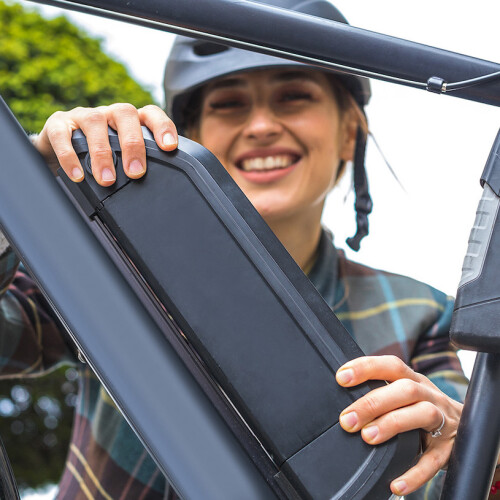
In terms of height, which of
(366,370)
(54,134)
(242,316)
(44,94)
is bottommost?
(366,370)

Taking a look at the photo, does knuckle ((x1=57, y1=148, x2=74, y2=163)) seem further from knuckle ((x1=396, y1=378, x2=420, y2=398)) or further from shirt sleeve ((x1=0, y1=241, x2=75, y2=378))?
shirt sleeve ((x1=0, y1=241, x2=75, y2=378))

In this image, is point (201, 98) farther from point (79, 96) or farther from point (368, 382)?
point (79, 96)

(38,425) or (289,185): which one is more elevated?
(38,425)

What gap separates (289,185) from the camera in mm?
1655

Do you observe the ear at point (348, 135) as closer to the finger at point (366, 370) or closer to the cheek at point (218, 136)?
the cheek at point (218, 136)

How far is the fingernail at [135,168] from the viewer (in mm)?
714

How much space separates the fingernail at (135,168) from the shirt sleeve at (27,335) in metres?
0.83

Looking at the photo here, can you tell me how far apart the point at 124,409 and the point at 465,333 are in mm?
326

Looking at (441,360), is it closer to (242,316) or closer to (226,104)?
(226,104)

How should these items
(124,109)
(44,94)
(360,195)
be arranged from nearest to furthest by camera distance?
(124,109), (360,195), (44,94)

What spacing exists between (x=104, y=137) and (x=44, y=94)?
5.46 metres

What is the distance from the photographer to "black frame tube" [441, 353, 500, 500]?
0.72 meters

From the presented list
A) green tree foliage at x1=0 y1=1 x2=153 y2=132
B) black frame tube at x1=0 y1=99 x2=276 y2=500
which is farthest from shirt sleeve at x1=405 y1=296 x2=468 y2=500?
green tree foliage at x1=0 y1=1 x2=153 y2=132

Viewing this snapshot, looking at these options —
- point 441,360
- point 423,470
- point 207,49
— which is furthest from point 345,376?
point 207,49
